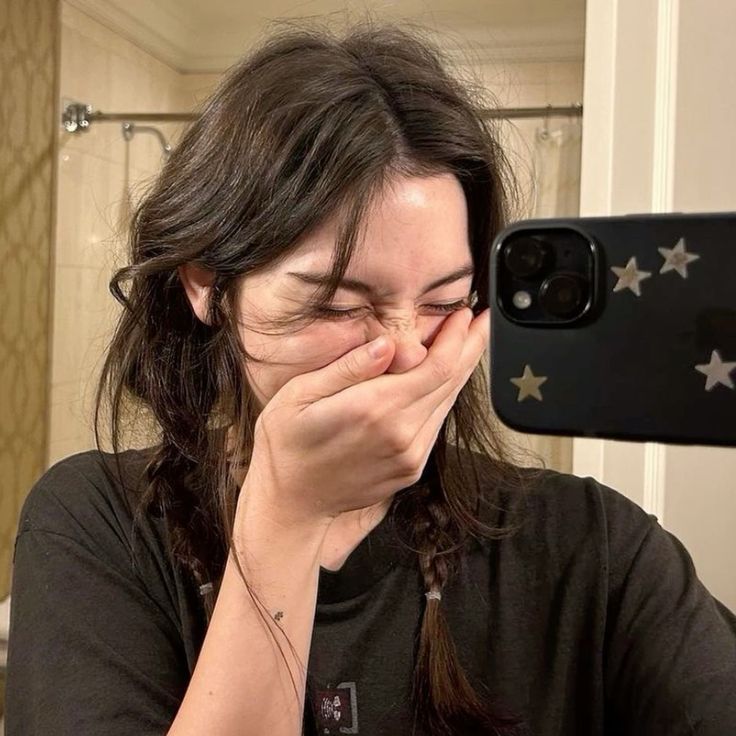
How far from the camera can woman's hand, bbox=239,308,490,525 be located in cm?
42

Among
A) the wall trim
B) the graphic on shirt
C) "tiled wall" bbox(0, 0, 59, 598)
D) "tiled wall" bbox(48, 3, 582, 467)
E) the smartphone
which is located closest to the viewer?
the smartphone

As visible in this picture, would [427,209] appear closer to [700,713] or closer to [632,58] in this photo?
[700,713]

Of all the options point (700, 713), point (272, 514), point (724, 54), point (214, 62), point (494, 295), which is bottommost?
point (700, 713)

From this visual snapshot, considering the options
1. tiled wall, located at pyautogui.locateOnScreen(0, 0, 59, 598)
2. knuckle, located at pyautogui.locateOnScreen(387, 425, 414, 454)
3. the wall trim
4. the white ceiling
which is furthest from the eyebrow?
tiled wall, located at pyautogui.locateOnScreen(0, 0, 59, 598)

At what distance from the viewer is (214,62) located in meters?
1.56

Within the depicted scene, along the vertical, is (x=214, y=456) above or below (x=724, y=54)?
below

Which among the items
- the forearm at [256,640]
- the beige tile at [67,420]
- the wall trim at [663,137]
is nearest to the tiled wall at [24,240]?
the beige tile at [67,420]

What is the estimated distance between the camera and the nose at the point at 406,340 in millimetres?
448

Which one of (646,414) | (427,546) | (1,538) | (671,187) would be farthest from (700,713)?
(1,538)

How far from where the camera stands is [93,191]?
1.55 metres

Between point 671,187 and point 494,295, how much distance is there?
682 mm

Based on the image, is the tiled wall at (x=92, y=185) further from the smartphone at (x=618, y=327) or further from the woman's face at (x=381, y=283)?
the smartphone at (x=618, y=327)

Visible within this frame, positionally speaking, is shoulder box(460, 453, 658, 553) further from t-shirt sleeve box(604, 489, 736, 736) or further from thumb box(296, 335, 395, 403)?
thumb box(296, 335, 395, 403)

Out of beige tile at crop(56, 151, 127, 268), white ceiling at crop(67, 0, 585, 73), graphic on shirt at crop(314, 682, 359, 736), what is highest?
white ceiling at crop(67, 0, 585, 73)
